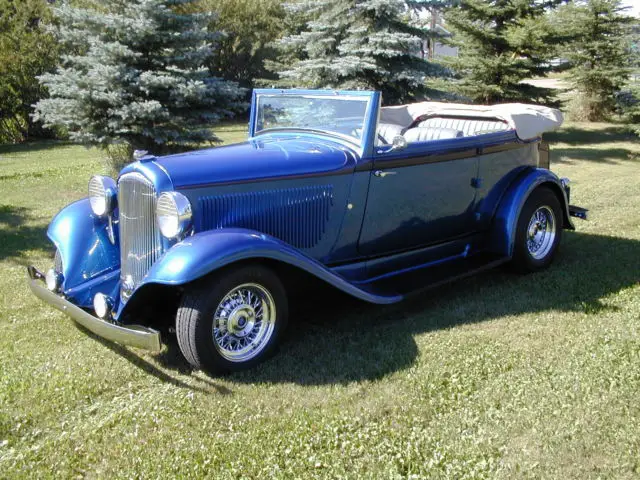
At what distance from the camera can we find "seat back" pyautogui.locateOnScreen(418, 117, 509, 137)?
5730 millimetres

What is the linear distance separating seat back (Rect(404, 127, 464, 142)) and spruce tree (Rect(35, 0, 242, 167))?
4.43m

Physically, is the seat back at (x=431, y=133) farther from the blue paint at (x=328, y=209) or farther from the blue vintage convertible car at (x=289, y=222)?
the blue paint at (x=328, y=209)

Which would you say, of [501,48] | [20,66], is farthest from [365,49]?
[20,66]

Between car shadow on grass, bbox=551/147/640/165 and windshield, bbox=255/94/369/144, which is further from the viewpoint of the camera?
car shadow on grass, bbox=551/147/640/165

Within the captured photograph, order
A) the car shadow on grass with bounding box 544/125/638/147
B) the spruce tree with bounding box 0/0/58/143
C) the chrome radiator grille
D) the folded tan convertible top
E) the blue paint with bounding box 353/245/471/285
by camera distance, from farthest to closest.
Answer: the spruce tree with bounding box 0/0/58/143
the car shadow on grass with bounding box 544/125/638/147
the folded tan convertible top
the blue paint with bounding box 353/245/471/285
the chrome radiator grille

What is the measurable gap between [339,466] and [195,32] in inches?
324

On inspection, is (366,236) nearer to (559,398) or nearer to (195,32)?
(559,398)

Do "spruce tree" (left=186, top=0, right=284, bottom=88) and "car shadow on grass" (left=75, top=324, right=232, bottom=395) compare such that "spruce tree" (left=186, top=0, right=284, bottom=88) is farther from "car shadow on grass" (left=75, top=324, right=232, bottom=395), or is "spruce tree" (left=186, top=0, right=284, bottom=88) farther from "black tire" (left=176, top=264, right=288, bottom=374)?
"black tire" (left=176, top=264, right=288, bottom=374)

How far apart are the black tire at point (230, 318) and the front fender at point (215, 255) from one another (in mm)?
135

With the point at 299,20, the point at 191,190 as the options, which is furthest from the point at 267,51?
the point at 191,190

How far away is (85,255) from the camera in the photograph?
4.35 m

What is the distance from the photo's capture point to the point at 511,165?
5.53 metres

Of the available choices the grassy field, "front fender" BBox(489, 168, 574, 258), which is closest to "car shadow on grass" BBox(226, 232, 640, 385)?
the grassy field

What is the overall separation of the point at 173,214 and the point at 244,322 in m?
0.82
